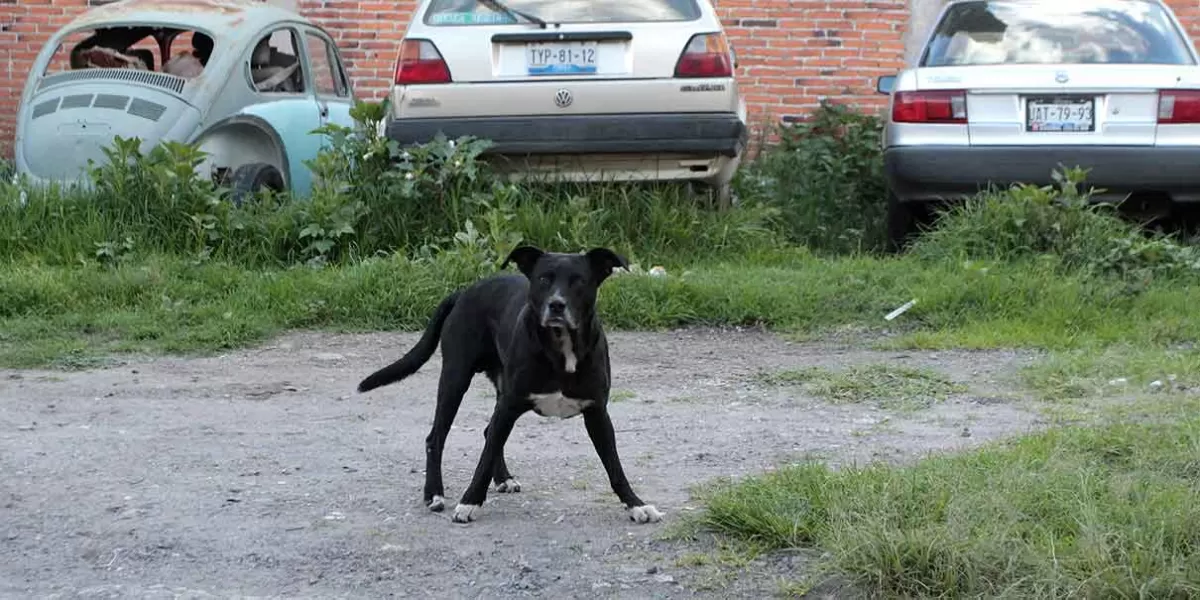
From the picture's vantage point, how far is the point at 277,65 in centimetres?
1049

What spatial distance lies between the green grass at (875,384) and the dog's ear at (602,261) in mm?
1771

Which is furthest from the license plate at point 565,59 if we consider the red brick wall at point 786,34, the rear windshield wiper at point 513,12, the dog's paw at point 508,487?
the red brick wall at point 786,34

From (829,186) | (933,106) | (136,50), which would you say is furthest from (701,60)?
(136,50)

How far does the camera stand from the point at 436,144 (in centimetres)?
842

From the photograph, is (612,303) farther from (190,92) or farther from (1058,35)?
(1058,35)

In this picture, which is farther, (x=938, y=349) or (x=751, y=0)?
(x=751, y=0)

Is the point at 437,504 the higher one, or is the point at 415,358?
the point at 415,358

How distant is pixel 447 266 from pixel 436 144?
94 centimetres

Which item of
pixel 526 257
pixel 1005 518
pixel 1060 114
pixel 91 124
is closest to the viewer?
pixel 1005 518

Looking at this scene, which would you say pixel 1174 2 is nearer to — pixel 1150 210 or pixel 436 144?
pixel 1150 210

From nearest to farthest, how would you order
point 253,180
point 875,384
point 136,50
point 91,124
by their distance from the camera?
point 875,384, point 91,124, point 253,180, point 136,50

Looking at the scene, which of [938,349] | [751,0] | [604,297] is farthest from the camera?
[751,0]

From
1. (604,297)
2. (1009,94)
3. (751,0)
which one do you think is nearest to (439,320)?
(604,297)

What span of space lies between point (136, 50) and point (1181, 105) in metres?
6.63
